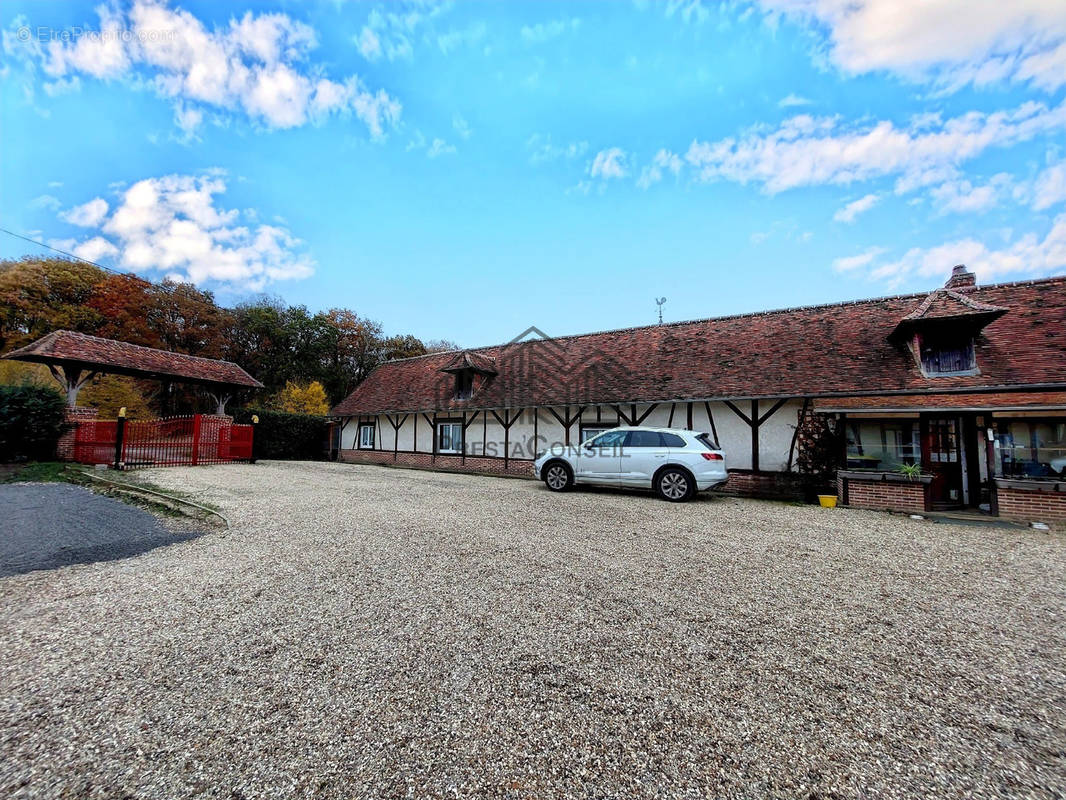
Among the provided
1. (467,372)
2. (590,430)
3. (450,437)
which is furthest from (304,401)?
(590,430)

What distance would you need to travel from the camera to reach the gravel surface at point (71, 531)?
14.1 feet

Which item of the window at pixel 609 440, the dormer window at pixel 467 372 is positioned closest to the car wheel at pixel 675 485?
the window at pixel 609 440

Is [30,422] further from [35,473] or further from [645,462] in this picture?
[645,462]

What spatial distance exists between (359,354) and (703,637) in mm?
33246

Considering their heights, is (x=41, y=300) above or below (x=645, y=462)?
above

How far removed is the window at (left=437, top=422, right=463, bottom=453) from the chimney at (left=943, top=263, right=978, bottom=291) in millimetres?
14068

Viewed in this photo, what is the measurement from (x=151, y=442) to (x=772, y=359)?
657 inches

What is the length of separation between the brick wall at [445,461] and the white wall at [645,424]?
Answer: 0.23 m

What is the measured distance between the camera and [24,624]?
2898 millimetres

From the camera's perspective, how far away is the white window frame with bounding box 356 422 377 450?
17.9 meters

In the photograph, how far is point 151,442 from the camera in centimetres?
1211

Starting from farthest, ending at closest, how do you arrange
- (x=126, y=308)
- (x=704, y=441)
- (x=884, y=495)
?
1. (x=126, y=308)
2. (x=704, y=441)
3. (x=884, y=495)

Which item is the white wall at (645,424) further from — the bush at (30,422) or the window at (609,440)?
the bush at (30,422)

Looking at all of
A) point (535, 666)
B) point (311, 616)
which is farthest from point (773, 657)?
point (311, 616)
